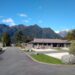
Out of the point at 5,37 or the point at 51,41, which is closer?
the point at 51,41

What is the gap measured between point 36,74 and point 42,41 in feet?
235

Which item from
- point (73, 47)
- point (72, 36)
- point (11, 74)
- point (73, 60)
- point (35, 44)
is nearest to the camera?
point (11, 74)

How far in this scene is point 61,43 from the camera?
293ft

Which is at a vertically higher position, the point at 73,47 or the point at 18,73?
the point at 73,47

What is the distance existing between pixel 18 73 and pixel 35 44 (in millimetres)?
70870

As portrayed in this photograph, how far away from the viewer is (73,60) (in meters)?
21.9

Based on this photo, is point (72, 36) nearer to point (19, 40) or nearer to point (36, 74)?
point (19, 40)

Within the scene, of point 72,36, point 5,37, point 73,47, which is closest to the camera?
point 73,47

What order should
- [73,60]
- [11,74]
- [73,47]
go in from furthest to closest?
1. [73,47]
2. [73,60]
3. [11,74]

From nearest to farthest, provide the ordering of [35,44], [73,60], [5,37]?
[73,60], [35,44], [5,37]

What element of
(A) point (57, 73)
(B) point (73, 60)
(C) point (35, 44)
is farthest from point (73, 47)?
(C) point (35, 44)

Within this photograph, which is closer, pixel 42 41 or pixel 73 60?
pixel 73 60

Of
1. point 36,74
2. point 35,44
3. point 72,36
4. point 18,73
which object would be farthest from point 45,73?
point 72,36

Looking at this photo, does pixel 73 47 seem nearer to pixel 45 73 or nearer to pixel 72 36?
pixel 45 73
